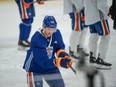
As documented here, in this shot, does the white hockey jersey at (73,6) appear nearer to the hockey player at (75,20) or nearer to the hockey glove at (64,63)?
the hockey player at (75,20)

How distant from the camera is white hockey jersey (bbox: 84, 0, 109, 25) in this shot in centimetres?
309

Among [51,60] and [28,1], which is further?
[28,1]

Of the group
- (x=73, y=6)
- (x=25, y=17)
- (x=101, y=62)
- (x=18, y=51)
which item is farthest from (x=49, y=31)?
(x=25, y=17)

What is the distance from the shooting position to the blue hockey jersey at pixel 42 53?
6.16 ft

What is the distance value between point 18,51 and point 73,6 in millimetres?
865

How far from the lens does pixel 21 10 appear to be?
402 centimetres

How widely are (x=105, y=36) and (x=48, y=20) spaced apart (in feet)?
4.53

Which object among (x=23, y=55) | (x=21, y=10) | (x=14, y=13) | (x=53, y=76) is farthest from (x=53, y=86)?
(x=14, y=13)

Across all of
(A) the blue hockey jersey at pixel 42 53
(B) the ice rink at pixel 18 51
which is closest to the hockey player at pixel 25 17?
(B) the ice rink at pixel 18 51

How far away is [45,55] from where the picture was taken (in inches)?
73.5

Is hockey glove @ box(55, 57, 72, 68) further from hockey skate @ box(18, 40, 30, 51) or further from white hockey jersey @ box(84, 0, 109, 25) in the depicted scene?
hockey skate @ box(18, 40, 30, 51)

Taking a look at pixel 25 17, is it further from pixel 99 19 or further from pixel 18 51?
pixel 99 19

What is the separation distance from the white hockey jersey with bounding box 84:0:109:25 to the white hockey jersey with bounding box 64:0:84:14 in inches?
8.6

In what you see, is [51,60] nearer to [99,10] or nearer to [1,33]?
[99,10]
